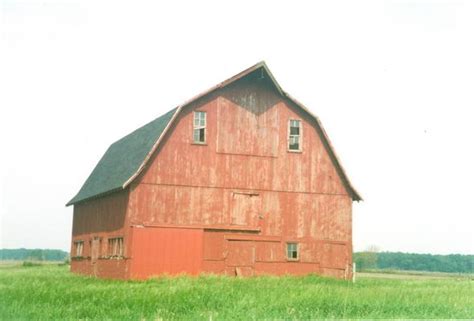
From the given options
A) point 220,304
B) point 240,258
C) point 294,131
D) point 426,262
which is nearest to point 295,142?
point 294,131

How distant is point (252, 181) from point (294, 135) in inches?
112

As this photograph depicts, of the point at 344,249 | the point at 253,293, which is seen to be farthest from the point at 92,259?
the point at 253,293

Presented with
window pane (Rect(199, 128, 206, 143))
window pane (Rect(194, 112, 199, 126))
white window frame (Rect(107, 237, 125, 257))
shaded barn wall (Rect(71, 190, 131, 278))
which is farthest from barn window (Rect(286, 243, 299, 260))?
white window frame (Rect(107, 237, 125, 257))

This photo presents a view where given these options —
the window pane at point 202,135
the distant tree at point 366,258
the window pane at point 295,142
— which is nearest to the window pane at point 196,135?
the window pane at point 202,135

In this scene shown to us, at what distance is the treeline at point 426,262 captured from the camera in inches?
4891

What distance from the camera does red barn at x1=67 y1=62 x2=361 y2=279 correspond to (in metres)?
27.2

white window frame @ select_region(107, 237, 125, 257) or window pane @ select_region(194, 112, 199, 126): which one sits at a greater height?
window pane @ select_region(194, 112, 199, 126)

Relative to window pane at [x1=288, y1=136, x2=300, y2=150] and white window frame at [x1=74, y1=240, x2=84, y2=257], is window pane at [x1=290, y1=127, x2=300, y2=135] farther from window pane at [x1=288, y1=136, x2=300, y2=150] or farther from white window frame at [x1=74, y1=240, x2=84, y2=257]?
white window frame at [x1=74, y1=240, x2=84, y2=257]

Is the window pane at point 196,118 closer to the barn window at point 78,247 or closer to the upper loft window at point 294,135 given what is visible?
the upper loft window at point 294,135

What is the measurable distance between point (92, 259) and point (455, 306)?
2071 cm

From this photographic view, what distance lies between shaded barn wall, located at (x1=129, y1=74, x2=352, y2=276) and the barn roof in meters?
0.35

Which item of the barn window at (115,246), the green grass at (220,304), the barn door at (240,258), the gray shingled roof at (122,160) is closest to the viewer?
the green grass at (220,304)

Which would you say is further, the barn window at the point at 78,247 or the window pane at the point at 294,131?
the barn window at the point at 78,247

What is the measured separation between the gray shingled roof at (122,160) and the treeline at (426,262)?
73877mm
